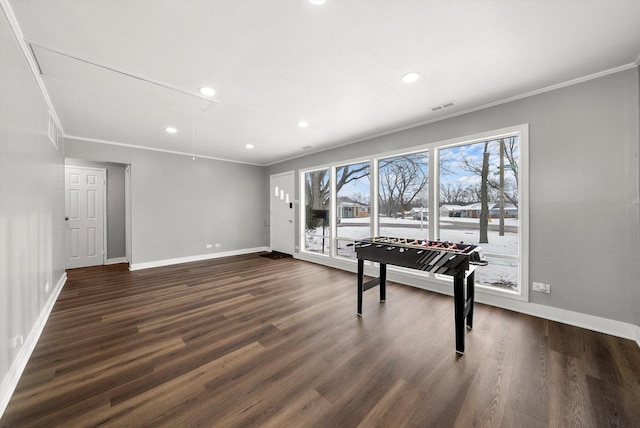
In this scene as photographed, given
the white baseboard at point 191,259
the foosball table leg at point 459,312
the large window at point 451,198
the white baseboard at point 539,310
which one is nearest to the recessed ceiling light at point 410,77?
the large window at point 451,198

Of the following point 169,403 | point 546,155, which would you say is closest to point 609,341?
point 546,155

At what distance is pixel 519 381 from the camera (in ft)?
5.71

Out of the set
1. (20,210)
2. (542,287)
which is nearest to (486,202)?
(542,287)

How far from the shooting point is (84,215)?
5.13m

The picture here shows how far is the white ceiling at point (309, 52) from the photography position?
1.65m

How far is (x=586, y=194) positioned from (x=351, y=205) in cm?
332

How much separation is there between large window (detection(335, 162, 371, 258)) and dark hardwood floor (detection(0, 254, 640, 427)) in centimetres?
192

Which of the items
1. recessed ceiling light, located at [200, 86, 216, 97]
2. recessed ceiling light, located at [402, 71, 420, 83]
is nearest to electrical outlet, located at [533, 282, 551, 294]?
recessed ceiling light, located at [402, 71, 420, 83]

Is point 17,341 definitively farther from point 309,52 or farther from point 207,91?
point 309,52

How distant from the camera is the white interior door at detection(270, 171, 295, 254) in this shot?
20.4 ft

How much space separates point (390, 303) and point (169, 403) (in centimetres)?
249

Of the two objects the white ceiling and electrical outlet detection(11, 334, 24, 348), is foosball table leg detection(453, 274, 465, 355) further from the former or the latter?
electrical outlet detection(11, 334, 24, 348)

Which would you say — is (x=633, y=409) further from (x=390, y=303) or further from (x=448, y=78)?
(x=448, y=78)

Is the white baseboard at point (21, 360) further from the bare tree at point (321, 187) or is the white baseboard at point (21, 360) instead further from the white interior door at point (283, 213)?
the bare tree at point (321, 187)
